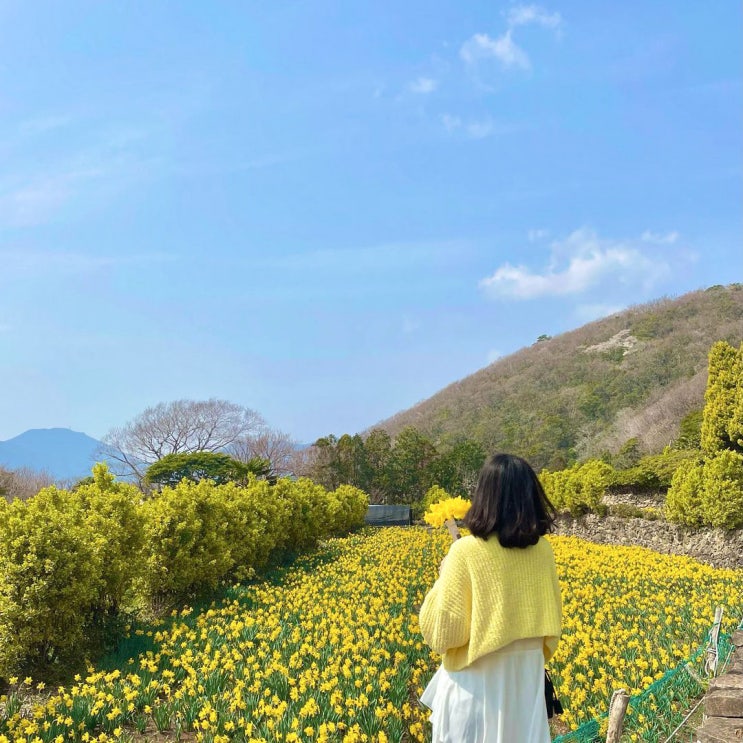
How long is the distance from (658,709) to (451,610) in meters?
2.88

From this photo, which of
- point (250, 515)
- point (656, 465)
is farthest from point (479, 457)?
point (250, 515)

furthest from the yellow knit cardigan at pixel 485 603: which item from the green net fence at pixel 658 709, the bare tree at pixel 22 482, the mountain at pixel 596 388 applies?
the mountain at pixel 596 388

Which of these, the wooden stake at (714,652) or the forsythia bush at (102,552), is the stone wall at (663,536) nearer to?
the wooden stake at (714,652)

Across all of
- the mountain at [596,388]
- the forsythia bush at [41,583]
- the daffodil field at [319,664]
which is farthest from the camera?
the mountain at [596,388]

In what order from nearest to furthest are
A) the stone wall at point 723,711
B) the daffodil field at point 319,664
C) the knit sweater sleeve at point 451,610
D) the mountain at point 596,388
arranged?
the knit sweater sleeve at point 451,610 → the stone wall at point 723,711 → the daffodil field at point 319,664 → the mountain at point 596,388

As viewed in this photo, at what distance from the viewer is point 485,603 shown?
7.65 ft

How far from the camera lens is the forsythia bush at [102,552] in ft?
16.8

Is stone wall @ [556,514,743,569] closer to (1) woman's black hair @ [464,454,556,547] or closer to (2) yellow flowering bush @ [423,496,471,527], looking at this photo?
(2) yellow flowering bush @ [423,496,471,527]

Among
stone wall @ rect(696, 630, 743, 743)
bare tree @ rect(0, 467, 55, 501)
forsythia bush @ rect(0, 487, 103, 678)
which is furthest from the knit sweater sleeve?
bare tree @ rect(0, 467, 55, 501)

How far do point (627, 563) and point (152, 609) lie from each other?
7558 mm

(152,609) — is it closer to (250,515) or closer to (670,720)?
(250,515)

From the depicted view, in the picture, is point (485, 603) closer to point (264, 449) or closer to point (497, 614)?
point (497, 614)

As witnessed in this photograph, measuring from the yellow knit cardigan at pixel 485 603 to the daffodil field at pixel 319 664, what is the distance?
1.74 meters

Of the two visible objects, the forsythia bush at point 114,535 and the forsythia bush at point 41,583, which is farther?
the forsythia bush at point 114,535
